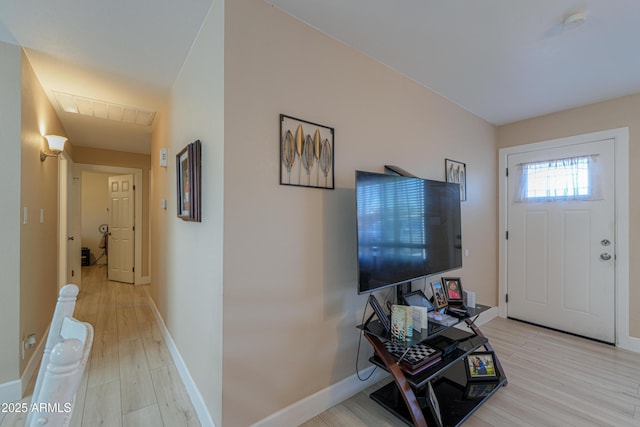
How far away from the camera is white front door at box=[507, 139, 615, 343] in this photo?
9.43ft

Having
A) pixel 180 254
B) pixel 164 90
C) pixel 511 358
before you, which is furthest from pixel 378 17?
pixel 511 358

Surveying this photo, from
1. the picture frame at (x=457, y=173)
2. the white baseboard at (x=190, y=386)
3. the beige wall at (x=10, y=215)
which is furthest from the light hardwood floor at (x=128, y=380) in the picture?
the picture frame at (x=457, y=173)

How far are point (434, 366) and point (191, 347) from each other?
1651 mm

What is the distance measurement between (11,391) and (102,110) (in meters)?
2.58

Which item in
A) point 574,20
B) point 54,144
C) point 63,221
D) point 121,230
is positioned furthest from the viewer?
point 121,230

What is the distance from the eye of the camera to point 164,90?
8.52ft

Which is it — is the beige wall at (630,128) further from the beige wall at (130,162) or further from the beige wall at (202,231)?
the beige wall at (130,162)

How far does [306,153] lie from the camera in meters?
1.76

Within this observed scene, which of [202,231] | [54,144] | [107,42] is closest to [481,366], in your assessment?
[202,231]

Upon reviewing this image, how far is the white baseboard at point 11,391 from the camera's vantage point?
1885 mm

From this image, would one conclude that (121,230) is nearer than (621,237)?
No

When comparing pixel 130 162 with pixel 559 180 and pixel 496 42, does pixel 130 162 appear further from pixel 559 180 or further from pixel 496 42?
pixel 559 180

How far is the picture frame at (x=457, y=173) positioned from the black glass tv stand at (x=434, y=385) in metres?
1.28

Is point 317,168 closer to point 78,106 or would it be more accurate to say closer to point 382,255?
point 382,255
